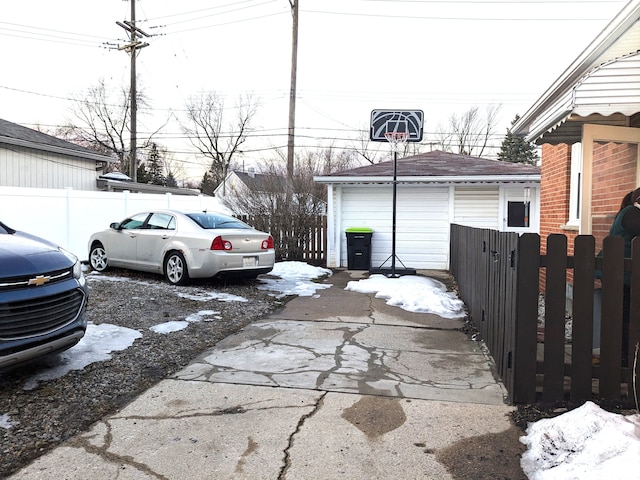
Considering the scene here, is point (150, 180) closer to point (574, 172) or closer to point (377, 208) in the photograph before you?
point (377, 208)

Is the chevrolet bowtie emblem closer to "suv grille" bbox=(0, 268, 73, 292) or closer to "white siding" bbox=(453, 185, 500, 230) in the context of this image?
"suv grille" bbox=(0, 268, 73, 292)

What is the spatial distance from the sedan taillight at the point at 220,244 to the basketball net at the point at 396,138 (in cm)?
482

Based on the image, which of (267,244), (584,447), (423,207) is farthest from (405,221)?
(584,447)

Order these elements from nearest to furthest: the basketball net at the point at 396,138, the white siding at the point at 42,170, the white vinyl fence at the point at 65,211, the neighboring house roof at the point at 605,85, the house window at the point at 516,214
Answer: the neighboring house roof at the point at 605,85, the white vinyl fence at the point at 65,211, the basketball net at the point at 396,138, the house window at the point at 516,214, the white siding at the point at 42,170

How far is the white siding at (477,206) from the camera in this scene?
13281 millimetres

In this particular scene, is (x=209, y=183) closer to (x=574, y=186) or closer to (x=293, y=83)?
(x=293, y=83)

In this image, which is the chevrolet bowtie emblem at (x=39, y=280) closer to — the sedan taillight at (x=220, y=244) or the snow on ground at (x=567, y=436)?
the snow on ground at (x=567, y=436)

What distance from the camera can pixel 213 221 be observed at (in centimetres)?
932

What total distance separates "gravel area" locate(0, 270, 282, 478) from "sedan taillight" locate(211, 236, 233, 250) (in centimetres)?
76

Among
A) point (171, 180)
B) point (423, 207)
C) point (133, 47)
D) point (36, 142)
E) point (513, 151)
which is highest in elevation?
point (133, 47)

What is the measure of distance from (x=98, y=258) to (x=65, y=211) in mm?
2215

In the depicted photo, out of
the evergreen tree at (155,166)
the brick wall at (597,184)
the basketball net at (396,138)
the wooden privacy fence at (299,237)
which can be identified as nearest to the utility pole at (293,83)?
the wooden privacy fence at (299,237)

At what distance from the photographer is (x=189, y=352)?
5.27 metres

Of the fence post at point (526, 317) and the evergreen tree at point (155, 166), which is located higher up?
the evergreen tree at point (155, 166)
